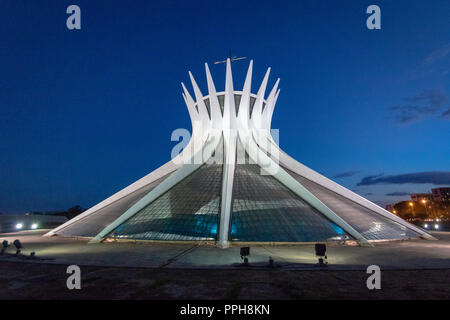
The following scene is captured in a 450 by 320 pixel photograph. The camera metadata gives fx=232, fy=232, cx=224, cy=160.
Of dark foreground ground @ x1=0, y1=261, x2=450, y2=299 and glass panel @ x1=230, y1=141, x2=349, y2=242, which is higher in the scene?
glass panel @ x1=230, y1=141, x2=349, y2=242

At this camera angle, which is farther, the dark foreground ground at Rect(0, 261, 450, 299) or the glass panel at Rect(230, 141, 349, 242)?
the glass panel at Rect(230, 141, 349, 242)

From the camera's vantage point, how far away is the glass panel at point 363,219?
18.7 m

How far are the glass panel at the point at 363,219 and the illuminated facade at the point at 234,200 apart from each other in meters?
0.11

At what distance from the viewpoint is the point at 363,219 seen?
2003 cm

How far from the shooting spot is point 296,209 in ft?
63.9

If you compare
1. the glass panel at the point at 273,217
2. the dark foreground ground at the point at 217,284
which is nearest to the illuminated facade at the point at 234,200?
the glass panel at the point at 273,217

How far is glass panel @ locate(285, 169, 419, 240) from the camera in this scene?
1866 centimetres

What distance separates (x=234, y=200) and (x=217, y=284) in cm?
1260

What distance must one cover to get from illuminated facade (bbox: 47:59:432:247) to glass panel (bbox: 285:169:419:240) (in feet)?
0.35

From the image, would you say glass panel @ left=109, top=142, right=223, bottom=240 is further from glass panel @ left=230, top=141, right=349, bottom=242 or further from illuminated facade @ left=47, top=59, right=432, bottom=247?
glass panel @ left=230, top=141, right=349, bottom=242

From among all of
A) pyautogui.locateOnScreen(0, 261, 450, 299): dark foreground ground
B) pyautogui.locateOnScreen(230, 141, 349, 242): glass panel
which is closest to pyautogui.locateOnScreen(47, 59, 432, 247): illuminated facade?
pyautogui.locateOnScreen(230, 141, 349, 242): glass panel
